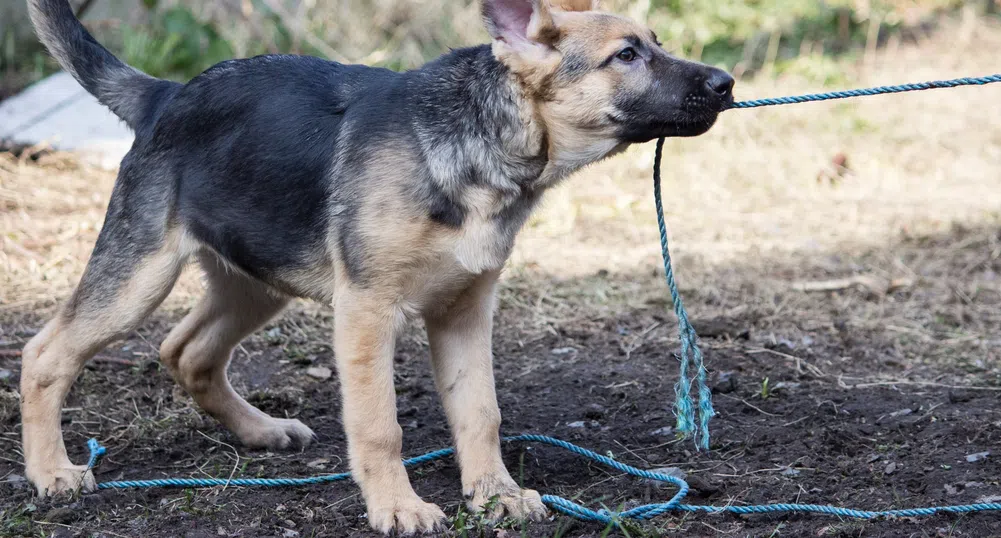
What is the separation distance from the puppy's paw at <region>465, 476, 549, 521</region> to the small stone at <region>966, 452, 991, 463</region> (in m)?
1.69

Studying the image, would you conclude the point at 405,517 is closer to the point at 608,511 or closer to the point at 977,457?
the point at 608,511

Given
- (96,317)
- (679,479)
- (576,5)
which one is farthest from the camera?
(96,317)

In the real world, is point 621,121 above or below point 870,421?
above

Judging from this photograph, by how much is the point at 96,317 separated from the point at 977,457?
3.56 meters

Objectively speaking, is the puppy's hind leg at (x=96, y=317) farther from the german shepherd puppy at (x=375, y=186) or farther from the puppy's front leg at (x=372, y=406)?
the puppy's front leg at (x=372, y=406)

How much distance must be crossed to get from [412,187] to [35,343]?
6.04 ft

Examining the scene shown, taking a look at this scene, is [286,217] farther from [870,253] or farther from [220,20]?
[220,20]

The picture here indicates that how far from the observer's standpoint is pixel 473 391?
4.12 meters

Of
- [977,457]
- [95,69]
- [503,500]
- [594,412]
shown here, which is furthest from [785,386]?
[95,69]

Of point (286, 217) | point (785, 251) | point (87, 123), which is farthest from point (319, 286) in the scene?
point (87, 123)

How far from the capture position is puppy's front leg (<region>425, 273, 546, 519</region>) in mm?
3986

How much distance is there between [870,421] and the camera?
475 cm

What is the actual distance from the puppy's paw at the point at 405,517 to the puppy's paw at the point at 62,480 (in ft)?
4.03

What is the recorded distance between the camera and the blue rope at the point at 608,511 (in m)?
3.68
